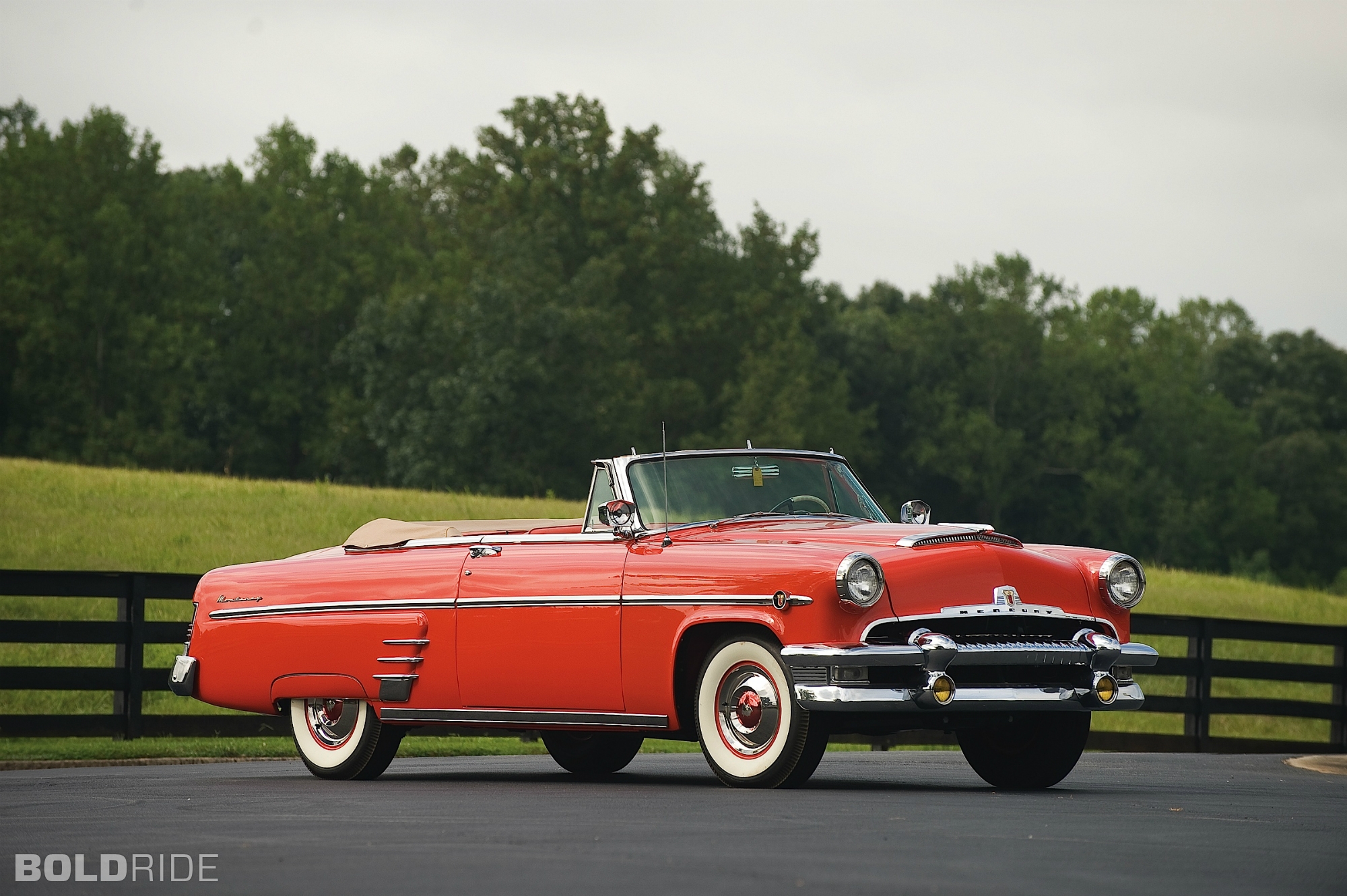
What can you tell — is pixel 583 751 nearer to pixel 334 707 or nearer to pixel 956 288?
pixel 334 707

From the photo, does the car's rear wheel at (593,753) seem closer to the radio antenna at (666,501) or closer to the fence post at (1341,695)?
the radio antenna at (666,501)

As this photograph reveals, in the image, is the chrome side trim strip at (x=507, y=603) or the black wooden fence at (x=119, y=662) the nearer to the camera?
the chrome side trim strip at (x=507, y=603)

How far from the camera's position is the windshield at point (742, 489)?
10.0 metres

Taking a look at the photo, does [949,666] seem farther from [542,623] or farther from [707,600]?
[542,623]

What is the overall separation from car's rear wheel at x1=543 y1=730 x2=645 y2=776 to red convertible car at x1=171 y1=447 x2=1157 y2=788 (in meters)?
0.01

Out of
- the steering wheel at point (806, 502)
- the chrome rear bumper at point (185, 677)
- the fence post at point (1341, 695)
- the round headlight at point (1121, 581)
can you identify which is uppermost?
the steering wheel at point (806, 502)

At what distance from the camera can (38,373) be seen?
2517 inches

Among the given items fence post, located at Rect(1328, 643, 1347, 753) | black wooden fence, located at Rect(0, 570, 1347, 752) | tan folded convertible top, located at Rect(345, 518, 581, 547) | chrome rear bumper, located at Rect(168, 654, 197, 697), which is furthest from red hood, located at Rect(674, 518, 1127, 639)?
fence post, located at Rect(1328, 643, 1347, 753)

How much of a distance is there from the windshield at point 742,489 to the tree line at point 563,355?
163ft

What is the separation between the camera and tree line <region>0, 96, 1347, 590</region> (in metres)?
63.3

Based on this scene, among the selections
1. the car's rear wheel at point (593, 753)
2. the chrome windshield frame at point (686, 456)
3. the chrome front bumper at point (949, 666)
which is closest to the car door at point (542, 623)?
the chrome windshield frame at point (686, 456)

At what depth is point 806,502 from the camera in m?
10.3

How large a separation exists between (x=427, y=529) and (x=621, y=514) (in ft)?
5.49

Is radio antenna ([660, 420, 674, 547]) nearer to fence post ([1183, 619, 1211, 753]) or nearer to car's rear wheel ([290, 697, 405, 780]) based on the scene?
car's rear wheel ([290, 697, 405, 780])
